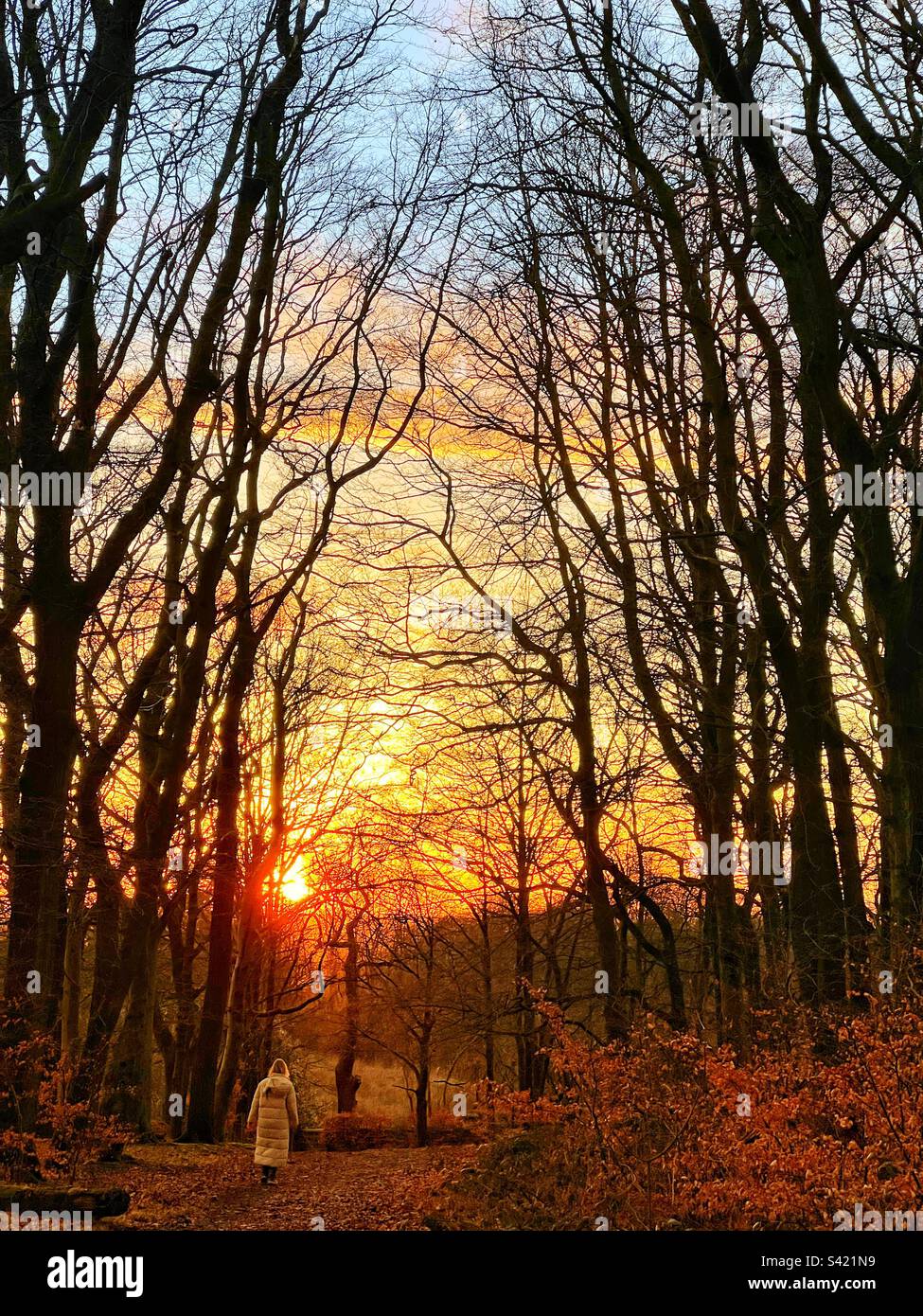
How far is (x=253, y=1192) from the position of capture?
12.8 meters

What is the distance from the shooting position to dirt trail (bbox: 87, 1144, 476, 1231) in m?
10.2

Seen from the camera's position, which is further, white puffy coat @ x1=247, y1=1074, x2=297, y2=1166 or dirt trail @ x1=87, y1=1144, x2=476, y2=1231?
white puffy coat @ x1=247, y1=1074, x2=297, y2=1166

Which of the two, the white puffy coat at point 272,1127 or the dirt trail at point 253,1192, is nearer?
the dirt trail at point 253,1192

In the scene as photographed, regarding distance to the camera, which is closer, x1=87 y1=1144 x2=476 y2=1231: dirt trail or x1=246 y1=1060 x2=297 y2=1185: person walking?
x1=87 y1=1144 x2=476 y2=1231: dirt trail

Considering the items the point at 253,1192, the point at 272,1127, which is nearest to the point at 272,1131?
the point at 272,1127

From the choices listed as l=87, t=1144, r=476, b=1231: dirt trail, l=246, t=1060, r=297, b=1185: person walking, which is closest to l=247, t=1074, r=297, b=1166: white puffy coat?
l=246, t=1060, r=297, b=1185: person walking

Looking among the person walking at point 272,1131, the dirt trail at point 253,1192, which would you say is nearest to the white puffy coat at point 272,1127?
the person walking at point 272,1131

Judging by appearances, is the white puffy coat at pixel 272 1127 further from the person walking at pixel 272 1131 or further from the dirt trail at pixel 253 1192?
the dirt trail at pixel 253 1192

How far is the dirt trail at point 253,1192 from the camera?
A: 402 inches

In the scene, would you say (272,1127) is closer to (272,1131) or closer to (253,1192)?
(272,1131)

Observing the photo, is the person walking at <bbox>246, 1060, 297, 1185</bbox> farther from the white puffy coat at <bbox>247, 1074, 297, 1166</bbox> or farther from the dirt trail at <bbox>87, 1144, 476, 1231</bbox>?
the dirt trail at <bbox>87, 1144, 476, 1231</bbox>

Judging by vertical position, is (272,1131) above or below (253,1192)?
above

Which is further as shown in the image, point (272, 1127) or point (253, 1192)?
point (272, 1127)

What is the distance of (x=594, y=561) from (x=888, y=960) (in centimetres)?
700
